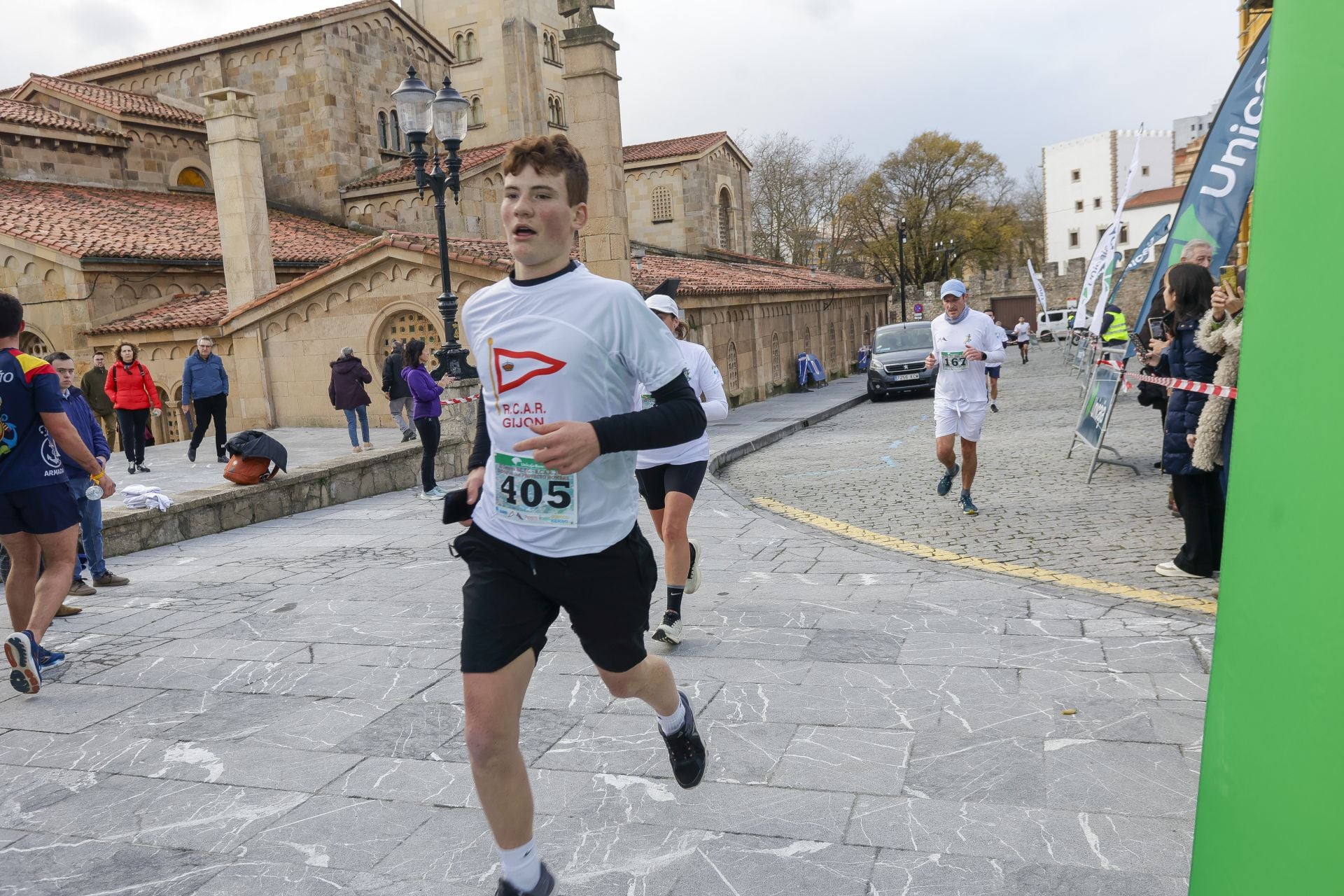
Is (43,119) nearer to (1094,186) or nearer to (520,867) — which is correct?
(520,867)

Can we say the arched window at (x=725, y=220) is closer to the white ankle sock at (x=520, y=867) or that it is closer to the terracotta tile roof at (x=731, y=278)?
the terracotta tile roof at (x=731, y=278)

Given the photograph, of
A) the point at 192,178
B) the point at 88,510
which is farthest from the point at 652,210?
the point at 88,510

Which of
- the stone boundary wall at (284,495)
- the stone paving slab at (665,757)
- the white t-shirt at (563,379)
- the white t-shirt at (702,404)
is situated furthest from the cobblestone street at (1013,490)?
the white t-shirt at (563,379)

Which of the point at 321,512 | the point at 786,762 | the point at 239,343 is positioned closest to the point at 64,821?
the point at 786,762

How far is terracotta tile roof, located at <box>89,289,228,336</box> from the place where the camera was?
2158 centimetres

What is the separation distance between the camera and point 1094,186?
7738cm

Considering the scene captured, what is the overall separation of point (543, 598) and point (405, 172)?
96.0 feet

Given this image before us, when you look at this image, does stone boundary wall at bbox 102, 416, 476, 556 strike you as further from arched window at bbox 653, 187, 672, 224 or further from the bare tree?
the bare tree

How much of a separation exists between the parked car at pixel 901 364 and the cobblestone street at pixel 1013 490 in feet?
16.8

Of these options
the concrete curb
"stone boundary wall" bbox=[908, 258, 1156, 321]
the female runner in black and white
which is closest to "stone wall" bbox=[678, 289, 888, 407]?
the concrete curb

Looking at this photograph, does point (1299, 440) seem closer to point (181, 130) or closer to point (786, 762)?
point (786, 762)

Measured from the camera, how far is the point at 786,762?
349cm

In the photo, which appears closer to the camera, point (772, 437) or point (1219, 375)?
point (1219, 375)

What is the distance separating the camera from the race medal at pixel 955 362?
27.0 feet
